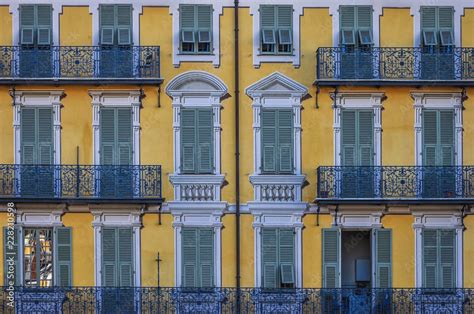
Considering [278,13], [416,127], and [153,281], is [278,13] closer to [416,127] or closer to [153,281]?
[416,127]

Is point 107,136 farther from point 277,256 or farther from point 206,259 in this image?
point 277,256

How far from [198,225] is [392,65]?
24.8 feet

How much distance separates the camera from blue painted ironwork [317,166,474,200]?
109ft

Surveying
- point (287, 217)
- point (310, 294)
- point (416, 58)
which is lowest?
point (310, 294)

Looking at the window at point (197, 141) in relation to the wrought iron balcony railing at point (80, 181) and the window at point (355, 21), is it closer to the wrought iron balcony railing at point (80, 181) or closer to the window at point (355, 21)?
the wrought iron balcony railing at point (80, 181)

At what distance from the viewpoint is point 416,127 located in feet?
110

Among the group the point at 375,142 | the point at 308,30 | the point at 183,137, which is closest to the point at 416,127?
the point at 375,142

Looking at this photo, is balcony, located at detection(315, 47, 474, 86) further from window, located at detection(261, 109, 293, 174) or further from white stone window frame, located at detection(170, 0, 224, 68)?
white stone window frame, located at detection(170, 0, 224, 68)

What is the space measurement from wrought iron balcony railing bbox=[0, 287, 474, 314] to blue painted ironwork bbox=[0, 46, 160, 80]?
252 inches

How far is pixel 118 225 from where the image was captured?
33250mm

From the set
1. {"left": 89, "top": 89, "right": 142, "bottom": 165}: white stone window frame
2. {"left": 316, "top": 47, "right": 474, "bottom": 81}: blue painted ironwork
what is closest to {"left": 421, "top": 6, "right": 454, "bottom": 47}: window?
{"left": 316, "top": 47, "right": 474, "bottom": 81}: blue painted ironwork

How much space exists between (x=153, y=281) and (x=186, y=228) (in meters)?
1.87

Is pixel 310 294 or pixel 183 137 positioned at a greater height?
pixel 183 137

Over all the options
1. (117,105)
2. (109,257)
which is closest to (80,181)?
(109,257)
